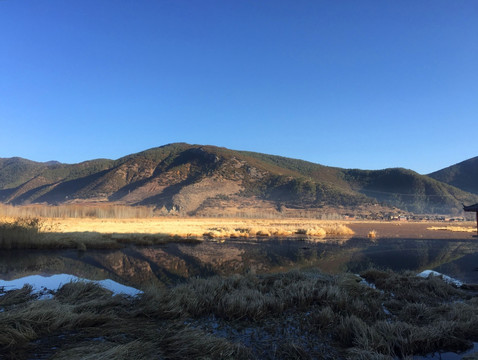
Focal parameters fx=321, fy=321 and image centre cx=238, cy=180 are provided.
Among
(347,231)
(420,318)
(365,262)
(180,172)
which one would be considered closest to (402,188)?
(180,172)

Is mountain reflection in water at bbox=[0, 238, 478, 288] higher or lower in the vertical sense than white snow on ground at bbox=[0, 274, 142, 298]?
lower

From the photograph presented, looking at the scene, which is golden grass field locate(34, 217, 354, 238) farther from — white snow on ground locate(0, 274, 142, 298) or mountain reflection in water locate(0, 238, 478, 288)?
white snow on ground locate(0, 274, 142, 298)

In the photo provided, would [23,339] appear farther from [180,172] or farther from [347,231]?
[180,172]

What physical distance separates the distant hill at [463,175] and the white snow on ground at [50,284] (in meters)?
166

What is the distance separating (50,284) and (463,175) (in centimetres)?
18937

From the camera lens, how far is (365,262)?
16438 millimetres

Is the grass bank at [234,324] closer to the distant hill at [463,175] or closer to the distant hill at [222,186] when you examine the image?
the distant hill at [222,186]

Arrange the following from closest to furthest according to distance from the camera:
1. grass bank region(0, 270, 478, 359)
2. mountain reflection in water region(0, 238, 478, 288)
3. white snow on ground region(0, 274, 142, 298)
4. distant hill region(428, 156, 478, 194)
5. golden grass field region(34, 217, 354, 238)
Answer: grass bank region(0, 270, 478, 359)
white snow on ground region(0, 274, 142, 298)
mountain reflection in water region(0, 238, 478, 288)
golden grass field region(34, 217, 354, 238)
distant hill region(428, 156, 478, 194)

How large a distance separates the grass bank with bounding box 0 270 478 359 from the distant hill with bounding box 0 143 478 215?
84.7 meters

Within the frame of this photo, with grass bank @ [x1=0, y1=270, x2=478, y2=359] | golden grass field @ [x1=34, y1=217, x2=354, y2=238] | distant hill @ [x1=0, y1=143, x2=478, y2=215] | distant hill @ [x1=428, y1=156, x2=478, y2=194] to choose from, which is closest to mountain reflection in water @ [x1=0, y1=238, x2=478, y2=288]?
grass bank @ [x1=0, y1=270, x2=478, y2=359]

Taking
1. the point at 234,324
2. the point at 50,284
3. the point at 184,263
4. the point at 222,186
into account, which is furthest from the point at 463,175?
the point at 50,284

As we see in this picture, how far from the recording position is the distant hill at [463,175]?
147363 mm

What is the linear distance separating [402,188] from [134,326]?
152 m

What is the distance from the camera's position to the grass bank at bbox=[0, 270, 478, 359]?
15.2 ft
